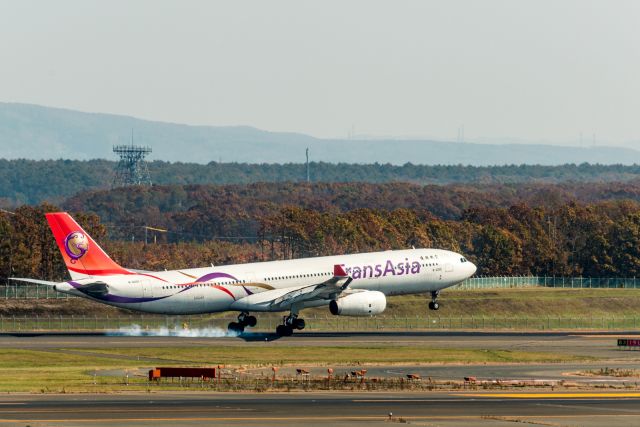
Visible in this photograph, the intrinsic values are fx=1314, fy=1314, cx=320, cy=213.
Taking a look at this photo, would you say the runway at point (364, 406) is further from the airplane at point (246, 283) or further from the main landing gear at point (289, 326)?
the main landing gear at point (289, 326)

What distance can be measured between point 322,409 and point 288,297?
4426 centimetres

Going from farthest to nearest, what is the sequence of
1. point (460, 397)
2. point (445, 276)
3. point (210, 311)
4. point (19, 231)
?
point (19, 231)
point (445, 276)
point (210, 311)
point (460, 397)

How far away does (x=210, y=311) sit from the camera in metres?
104

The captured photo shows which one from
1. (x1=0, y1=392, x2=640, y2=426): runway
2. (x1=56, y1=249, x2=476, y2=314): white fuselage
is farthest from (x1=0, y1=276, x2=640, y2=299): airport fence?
(x1=0, y1=392, x2=640, y2=426): runway

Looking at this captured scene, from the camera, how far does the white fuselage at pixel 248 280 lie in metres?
99.8

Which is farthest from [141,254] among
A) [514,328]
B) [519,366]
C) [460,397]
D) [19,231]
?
[460,397]

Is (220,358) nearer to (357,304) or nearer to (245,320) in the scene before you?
(357,304)

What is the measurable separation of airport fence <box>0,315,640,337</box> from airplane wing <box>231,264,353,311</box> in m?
5.58

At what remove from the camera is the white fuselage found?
99812 mm

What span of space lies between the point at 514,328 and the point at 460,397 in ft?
187

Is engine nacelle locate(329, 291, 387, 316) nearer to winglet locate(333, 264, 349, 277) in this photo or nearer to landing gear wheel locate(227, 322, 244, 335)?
winglet locate(333, 264, 349, 277)

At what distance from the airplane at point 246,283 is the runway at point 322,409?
3506 centimetres

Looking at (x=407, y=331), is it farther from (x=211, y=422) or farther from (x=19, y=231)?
(x=19, y=231)

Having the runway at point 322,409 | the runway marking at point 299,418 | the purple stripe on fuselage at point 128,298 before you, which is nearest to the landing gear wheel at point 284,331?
the purple stripe on fuselage at point 128,298
